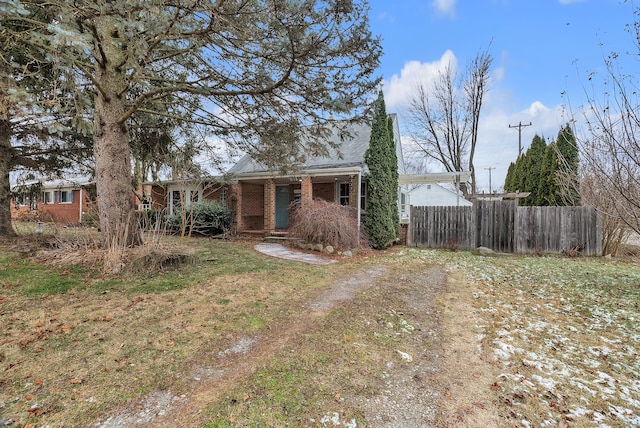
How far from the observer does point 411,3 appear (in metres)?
8.46

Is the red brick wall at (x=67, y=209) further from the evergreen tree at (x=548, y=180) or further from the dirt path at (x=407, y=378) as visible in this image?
the evergreen tree at (x=548, y=180)

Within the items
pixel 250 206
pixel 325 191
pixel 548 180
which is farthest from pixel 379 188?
pixel 548 180

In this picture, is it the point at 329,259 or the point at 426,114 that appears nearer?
the point at 329,259

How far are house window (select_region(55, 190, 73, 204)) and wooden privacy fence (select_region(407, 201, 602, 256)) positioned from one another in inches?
965

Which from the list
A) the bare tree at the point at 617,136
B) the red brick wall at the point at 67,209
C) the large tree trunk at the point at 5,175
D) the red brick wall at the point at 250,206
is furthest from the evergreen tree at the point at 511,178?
the red brick wall at the point at 67,209

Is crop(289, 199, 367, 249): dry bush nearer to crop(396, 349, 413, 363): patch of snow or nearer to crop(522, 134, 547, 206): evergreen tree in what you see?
crop(396, 349, 413, 363): patch of snow

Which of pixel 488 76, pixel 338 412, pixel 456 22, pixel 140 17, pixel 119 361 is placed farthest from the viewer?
pixel 488 76

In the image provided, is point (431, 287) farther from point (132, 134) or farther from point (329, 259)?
point (132, 134)

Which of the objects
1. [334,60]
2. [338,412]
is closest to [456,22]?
[334,60]

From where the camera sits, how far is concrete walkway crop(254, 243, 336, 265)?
8805mm

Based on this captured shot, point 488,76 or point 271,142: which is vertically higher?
point 488,76

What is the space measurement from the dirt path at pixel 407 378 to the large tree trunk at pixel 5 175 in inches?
357

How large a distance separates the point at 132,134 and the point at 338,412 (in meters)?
9.22

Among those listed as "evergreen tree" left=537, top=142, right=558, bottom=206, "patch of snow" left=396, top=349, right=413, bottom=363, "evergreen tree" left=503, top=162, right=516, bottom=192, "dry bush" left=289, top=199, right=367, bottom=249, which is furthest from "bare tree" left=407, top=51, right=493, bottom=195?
"patch of snow" left=396, top=349, right=413, bottom=363
